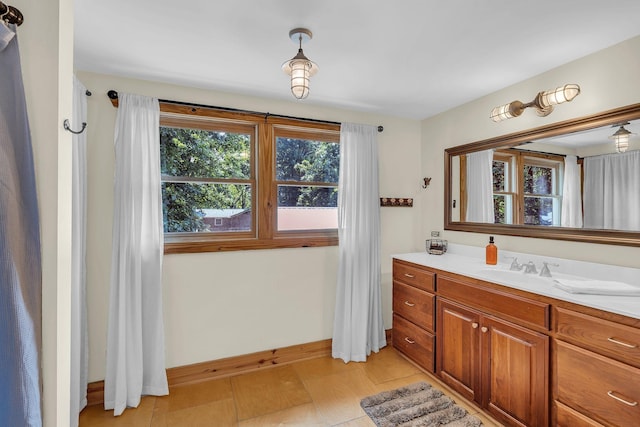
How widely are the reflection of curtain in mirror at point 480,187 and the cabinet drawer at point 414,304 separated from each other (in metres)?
0.83

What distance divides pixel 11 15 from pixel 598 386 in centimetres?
273

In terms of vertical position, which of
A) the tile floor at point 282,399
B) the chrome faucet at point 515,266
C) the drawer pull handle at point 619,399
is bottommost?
the tile floor at point 282,399

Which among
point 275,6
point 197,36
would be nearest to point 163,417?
point 197,36

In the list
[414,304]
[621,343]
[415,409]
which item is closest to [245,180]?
[414,304]

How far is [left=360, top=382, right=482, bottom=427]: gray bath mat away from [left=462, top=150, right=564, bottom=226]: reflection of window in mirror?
142 centimetres

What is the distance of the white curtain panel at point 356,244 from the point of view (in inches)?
106

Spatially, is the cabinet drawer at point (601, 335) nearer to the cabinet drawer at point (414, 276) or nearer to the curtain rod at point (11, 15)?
the cabinet drawer at point (414, 276)

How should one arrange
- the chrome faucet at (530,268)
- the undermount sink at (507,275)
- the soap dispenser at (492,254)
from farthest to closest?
the soap dispenser at (492,254) < the chrome faucet at (530,268) < the undermount sink at (507,275)

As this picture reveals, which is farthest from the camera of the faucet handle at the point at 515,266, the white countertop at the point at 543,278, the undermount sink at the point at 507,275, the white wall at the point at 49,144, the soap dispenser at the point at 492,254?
the soap dispenser at the point at 492,254

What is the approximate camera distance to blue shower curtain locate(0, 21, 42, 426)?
2.89 feet

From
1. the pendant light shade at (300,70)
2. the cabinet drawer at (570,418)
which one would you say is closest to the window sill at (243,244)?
the pendant light shade at (300,70)

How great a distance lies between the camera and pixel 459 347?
83.4 inches

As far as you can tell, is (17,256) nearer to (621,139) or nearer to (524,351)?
(524,351)

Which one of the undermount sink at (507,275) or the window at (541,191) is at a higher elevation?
the window at (541,191)
